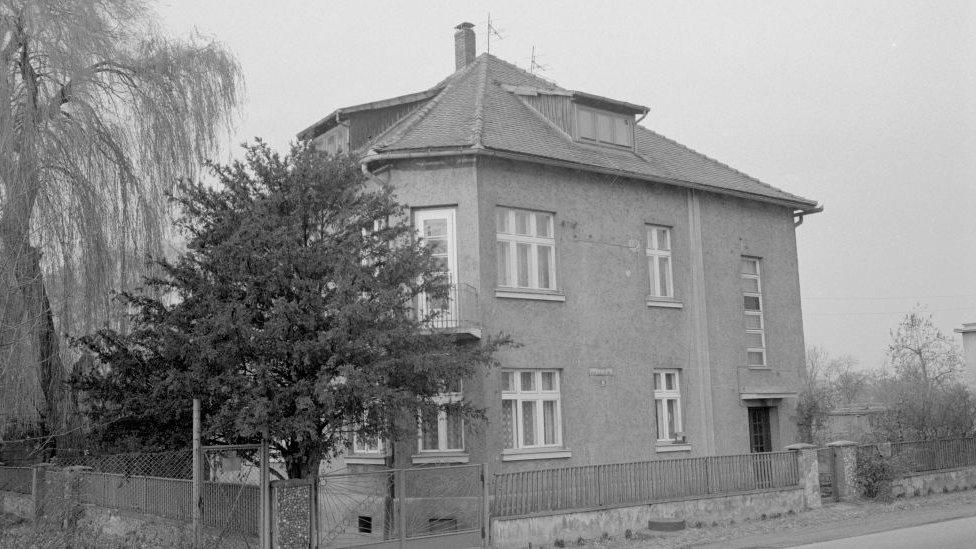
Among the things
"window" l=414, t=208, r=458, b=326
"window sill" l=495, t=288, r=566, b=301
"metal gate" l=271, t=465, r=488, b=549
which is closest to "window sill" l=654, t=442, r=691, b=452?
"window sill" l=495, t=288, r=566, b=301

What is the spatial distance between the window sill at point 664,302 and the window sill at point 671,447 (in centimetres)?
302

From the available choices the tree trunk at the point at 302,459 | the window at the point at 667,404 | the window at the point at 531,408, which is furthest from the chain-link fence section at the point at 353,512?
the window at the point at 667,404

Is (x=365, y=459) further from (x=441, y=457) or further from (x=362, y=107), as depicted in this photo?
(x=362, y=107)

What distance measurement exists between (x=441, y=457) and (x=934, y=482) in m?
12.1

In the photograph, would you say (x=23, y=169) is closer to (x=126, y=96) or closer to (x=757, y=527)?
(x=126, y=96)

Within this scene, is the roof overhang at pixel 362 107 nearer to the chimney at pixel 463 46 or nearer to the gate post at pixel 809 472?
the chimney at pixel 463 46

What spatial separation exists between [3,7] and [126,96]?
2.32 metres

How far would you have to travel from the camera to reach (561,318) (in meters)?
19.1

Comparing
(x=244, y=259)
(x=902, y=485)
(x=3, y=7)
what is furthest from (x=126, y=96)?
(x=902, y=485)

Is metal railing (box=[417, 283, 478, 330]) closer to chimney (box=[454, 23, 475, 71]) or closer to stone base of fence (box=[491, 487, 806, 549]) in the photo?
stone base of fence (box=[491, 487, 806, 549])

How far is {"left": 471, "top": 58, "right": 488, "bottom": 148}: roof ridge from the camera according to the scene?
723 inches

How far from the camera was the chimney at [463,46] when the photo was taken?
24500 mm

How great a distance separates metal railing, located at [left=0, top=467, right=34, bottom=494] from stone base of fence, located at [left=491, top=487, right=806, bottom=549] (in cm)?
1066

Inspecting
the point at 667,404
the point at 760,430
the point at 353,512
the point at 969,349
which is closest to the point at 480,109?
the point at 667,404
